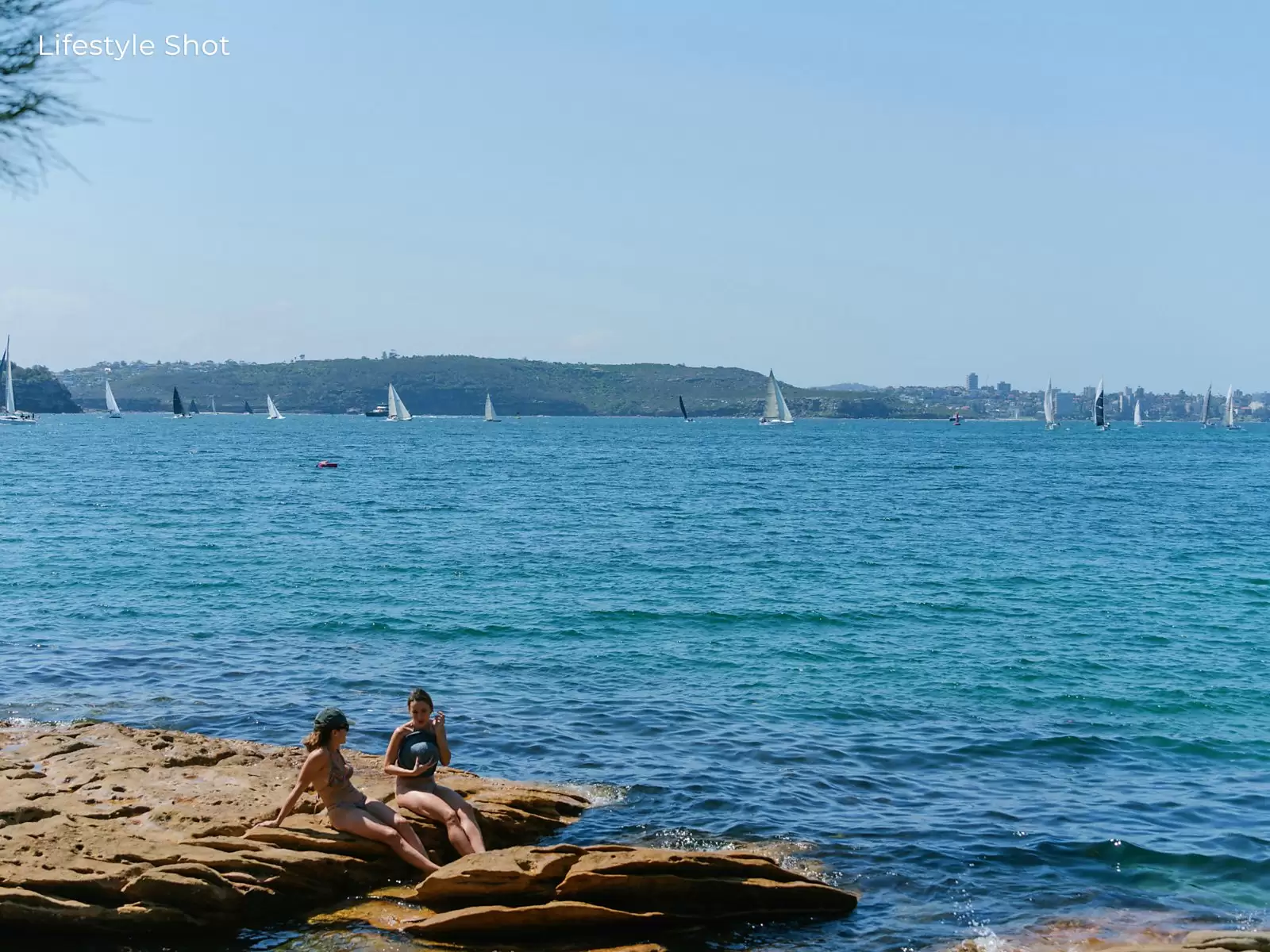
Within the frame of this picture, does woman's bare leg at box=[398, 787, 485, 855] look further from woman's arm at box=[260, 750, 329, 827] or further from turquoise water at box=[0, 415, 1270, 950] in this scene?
turquoise water at box=[0, 415, 1270, 950]

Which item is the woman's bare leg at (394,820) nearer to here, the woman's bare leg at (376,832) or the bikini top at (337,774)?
the woman's bare leg at (376,832)

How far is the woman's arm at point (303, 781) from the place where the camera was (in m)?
13.5

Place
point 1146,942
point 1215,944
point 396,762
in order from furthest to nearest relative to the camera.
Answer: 1. point 396,762
2. point 1146,942
3. point 1215,944

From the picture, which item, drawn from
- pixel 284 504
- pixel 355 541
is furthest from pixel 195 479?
pixel 355 541

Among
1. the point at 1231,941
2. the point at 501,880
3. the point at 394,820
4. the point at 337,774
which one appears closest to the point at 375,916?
the point at 394,820

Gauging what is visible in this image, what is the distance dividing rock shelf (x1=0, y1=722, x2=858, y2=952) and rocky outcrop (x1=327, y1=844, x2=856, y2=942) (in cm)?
2

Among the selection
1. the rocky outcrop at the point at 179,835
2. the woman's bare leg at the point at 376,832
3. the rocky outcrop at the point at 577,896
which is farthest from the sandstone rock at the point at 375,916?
the woman's bare leg at the point at 376,832

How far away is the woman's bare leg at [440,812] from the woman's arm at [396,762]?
0.73ft

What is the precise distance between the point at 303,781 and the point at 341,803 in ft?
1.60

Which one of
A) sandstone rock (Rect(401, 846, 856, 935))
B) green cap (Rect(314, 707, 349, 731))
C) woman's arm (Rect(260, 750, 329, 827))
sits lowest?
sandstone rock (Rect(401, 846, 856, 935))

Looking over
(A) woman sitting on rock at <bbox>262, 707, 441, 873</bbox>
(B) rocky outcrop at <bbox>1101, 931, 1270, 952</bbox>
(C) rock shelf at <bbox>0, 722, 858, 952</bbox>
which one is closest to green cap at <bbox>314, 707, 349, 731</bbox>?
(A) woman sitting on rock at <bbox>262, 707, 441, 873</bbox>

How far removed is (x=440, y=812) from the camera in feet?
45.9

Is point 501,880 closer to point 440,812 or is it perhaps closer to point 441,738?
point 440,812

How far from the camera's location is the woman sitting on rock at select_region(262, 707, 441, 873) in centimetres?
1343
